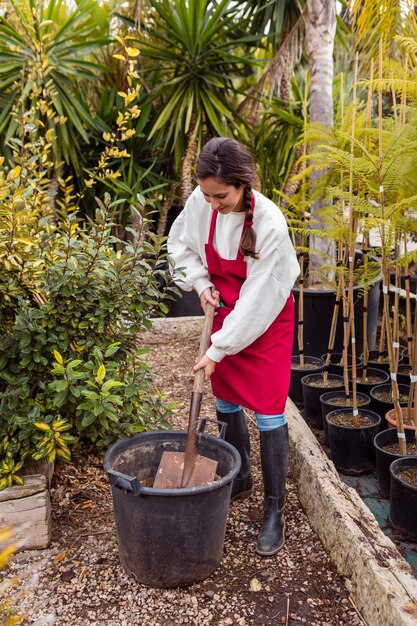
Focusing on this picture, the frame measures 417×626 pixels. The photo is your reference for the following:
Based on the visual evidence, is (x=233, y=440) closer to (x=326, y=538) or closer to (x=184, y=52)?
(x=326, y=538)

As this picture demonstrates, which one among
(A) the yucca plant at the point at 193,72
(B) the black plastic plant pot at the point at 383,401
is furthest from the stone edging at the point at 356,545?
(A) the yucca plant at the point at 193,72

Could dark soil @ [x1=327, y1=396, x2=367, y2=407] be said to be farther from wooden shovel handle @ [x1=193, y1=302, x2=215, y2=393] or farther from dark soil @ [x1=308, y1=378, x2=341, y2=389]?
wooden shovel handle @ [x1=193, y1=302, x2=215, y2=393]

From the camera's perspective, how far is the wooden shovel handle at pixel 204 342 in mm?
2287

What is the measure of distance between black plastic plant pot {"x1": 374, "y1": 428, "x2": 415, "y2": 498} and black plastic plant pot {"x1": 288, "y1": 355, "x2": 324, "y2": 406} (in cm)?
100

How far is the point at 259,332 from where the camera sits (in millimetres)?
2271

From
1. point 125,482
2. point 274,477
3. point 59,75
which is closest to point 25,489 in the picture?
point 125,482

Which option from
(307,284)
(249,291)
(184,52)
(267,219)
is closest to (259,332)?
(249,291)

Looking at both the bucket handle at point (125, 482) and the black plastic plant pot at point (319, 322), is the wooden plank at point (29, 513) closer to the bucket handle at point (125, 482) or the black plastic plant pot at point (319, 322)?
the bucket handle at point (125, 482)

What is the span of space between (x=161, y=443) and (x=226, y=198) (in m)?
1.01

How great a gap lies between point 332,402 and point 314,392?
200 millimetres

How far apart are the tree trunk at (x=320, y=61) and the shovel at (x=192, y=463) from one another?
2.82 meters

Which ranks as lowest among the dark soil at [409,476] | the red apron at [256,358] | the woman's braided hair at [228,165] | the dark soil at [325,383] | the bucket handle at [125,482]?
the dark soil at [409,476]

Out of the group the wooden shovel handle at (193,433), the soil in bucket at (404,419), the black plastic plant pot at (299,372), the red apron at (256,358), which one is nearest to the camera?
the wooden shovel handle at (193,433)

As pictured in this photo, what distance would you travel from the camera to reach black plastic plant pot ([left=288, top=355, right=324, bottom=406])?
429 cm
